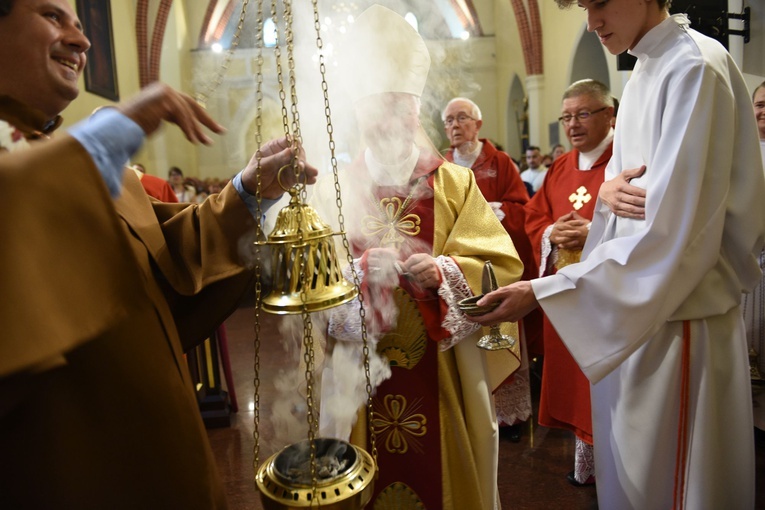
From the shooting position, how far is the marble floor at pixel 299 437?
263cm

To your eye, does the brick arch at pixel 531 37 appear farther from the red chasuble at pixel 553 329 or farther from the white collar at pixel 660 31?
the white collar at pixel 660 31

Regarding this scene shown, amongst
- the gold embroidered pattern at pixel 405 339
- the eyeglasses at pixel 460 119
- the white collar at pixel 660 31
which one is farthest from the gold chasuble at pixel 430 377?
the eyeglasses at pixel 460 119

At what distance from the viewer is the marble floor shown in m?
2.63

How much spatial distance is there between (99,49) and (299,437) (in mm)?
8195

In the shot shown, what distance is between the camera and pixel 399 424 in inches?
80.4

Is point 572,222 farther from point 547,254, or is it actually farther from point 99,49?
point 99,49

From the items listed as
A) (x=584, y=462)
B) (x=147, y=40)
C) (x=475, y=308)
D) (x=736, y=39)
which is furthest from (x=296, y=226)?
(x=147, y=40)

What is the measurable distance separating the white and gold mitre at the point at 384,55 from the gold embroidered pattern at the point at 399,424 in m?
1.15

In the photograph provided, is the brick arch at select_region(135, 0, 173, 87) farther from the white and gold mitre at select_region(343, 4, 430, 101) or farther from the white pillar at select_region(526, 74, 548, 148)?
the white and gold mitre at select_region(343, 4, 430, 101)

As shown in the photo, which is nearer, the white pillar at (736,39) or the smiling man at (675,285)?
the smiling man at (675,285)

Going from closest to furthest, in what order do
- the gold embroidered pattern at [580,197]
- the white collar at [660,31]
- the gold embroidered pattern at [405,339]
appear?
the white collar at [660,31] < the gold embroidered pattern at [405,339] < the gold embroidered pattern at [580,197]

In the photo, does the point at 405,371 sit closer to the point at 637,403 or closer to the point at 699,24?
the point at 637,403

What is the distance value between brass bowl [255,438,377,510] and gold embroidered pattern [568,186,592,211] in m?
2.37

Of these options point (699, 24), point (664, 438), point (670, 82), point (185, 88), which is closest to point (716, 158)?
point (670, 82)
